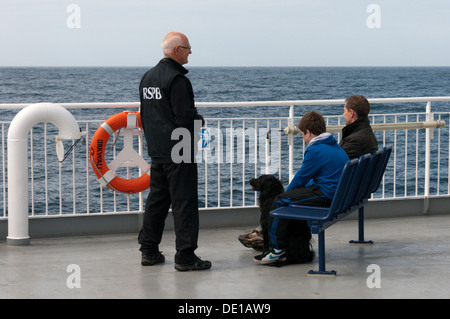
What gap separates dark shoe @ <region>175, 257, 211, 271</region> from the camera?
4.99 m

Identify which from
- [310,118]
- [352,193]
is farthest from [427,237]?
[310,118]

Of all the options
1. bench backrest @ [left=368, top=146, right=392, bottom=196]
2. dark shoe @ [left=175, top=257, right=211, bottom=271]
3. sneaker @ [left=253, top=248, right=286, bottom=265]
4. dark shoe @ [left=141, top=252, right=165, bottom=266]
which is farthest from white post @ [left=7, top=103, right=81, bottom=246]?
bench backrest @ [left=368, top=146, right=392, bottom=196]

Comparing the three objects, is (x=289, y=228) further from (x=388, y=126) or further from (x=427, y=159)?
(x=427, y=159)

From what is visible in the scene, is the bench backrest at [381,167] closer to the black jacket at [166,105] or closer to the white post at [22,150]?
the black jacket at [166,105]

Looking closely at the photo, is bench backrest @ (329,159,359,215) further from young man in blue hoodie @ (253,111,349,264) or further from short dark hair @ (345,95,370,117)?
short dark hair @ (345,95,370,117)

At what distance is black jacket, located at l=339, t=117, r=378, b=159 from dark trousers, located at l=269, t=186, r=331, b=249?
1.93ft

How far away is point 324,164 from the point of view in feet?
15.9

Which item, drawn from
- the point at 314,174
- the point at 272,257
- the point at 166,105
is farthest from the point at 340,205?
the point at 166,105

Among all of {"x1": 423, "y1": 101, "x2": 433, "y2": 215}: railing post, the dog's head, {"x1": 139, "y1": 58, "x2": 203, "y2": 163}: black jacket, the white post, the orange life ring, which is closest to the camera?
{"x1": 139, "y1": 58, "x2": 203, "y2": 163}: black jacket

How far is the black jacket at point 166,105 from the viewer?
476 cm
